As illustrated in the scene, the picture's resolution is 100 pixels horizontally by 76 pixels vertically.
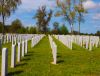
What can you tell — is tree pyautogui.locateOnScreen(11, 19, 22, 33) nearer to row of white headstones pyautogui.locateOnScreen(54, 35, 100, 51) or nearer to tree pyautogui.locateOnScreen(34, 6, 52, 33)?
tree pyautogui.locateOnScreen(34, 6, 52, 33)

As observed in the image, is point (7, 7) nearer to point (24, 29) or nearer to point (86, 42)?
point (86, 42)

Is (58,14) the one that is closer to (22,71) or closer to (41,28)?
(41,28)

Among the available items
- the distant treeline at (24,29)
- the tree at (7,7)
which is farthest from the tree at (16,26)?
the tree at (7,7)

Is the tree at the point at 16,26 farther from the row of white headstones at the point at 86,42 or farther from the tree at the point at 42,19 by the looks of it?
the row of white headstones at the point at 86,42

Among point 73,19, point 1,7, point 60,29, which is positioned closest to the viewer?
point 1,7

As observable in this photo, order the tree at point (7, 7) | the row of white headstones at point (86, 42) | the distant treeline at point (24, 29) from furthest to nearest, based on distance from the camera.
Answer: the distant treeline at point (24, 29) < the tree at point (7, 7) < the row of white headstones at point (86, 42)

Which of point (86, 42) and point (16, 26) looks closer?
point (86, 42)

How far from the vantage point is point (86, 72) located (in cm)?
1275

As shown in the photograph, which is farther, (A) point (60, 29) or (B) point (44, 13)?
(A) point (60, 29)

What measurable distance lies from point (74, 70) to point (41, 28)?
98.8 metres

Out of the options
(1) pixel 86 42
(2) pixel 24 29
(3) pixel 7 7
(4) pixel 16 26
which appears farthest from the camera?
(2) pixel 24 29

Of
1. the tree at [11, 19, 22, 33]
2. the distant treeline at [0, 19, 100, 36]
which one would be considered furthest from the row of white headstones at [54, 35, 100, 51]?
the tree at [11, 19, 22, 33]

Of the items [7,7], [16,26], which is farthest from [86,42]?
[16,26]

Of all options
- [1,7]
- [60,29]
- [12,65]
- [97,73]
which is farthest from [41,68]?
[60,29]
